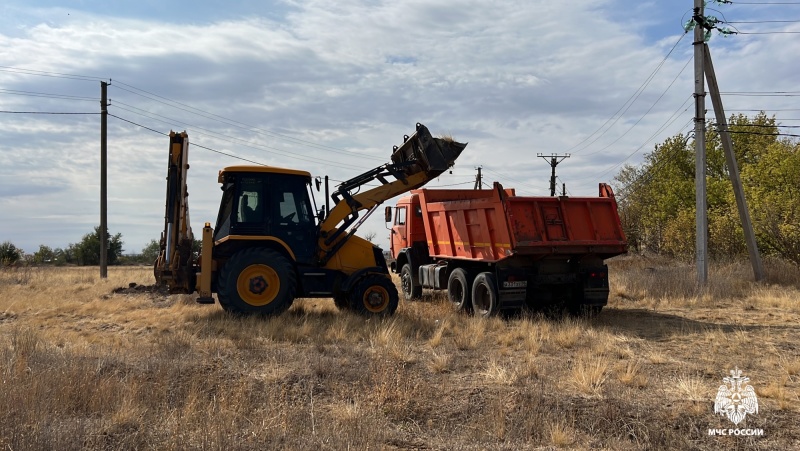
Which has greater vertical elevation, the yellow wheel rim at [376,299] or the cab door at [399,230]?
the cab door at [399,230]

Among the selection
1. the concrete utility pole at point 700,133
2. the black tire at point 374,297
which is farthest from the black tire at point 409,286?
the concrete utility pole at point 700,133

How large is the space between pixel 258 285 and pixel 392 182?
343cm

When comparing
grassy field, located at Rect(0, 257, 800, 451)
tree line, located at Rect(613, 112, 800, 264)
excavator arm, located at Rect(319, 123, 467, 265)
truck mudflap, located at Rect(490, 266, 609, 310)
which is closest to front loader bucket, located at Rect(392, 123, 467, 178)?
excavator arm, located at Rect(319, 123, 467, 265)

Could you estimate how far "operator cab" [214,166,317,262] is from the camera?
11.2 meters

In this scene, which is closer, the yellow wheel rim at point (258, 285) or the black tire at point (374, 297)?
the yellow wheel rim at point (258, 285)

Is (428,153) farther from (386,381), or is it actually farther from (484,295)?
(386,381)

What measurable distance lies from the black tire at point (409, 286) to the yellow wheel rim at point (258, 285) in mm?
5495

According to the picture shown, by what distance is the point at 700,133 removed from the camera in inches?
690

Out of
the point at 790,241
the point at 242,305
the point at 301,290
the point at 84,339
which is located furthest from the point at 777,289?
the point at 84,339

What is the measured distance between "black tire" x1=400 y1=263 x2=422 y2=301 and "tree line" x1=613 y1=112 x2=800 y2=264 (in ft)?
40.7

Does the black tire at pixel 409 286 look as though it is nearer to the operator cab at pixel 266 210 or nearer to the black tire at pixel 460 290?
the black tire at pixel 460 290

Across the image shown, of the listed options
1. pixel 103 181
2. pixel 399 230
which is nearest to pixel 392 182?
pixel 399 230

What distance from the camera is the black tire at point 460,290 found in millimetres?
12719

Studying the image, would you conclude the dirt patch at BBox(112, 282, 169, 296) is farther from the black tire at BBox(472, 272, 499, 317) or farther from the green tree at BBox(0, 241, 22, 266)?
the green tree at BBox(0, 241, 22, 266)
